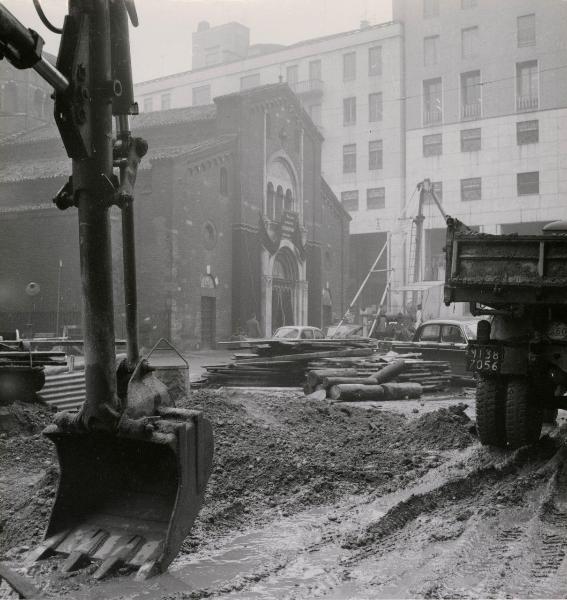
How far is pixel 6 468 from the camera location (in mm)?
6871

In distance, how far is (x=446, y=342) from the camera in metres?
16.5

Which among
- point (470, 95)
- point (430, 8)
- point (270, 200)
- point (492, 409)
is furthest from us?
point (430, 8)

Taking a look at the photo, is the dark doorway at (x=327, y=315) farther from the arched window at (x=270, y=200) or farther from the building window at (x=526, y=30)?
the building window at (x=526, y=30)

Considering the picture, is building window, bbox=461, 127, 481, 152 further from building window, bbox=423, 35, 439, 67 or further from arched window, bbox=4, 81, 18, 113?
arched window, bbox=4, 81, 18, 113

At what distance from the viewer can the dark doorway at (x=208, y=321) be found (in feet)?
96.3

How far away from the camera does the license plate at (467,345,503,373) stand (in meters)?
6.95

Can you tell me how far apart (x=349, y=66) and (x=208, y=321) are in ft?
90.5

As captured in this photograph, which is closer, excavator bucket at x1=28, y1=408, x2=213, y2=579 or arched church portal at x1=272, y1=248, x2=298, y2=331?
excavator bucket at x1=28, y1=408, x2=213, y2=579

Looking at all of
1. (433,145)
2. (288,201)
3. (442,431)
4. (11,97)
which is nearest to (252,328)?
(288,201)

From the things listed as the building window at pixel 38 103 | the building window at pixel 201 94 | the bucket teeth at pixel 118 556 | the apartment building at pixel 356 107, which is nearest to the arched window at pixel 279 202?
the apartment building at pixel 356 107

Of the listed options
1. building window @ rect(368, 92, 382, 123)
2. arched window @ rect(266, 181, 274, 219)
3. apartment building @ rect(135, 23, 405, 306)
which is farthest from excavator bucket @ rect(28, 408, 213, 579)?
building window @ rect(368, 92, 382, 123)

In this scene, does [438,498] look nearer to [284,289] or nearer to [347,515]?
[347,515]

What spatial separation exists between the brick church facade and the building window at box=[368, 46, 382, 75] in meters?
12.2

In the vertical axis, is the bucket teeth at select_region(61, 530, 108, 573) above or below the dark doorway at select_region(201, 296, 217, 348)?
below
